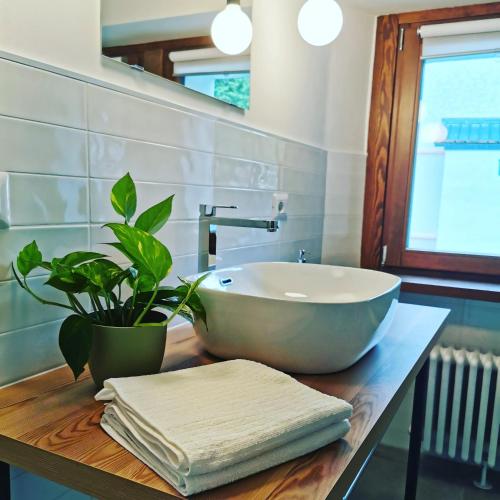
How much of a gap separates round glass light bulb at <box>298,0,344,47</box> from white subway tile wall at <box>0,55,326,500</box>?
476mm

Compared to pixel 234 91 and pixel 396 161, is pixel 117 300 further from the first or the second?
pixel 396 161

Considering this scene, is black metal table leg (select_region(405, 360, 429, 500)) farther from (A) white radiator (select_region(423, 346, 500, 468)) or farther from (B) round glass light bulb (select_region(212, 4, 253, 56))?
(B) round glass light bulb (select_region(212, 4, 253, 56))

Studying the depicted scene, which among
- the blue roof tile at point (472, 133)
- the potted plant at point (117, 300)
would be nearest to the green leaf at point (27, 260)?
the potted plant at point (117, 300)

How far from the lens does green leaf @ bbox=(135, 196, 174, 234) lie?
0.79 m

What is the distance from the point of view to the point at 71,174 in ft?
2.80

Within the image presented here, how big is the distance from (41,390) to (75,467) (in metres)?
0.25

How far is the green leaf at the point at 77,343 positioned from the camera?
71cm

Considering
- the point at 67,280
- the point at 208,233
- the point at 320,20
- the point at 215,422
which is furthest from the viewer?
the point at 320,20

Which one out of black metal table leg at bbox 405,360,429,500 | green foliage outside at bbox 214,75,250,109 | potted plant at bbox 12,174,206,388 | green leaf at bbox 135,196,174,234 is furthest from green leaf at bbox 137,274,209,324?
black metal table leg at bbox 405,360,429,500

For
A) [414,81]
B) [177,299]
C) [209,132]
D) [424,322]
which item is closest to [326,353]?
[177,299]

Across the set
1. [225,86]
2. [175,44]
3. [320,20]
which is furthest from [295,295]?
[320,20]

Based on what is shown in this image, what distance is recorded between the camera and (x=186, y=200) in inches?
46.0

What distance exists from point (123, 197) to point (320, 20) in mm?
1038

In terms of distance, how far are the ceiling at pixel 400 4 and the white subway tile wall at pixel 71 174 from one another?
43.5 inches
